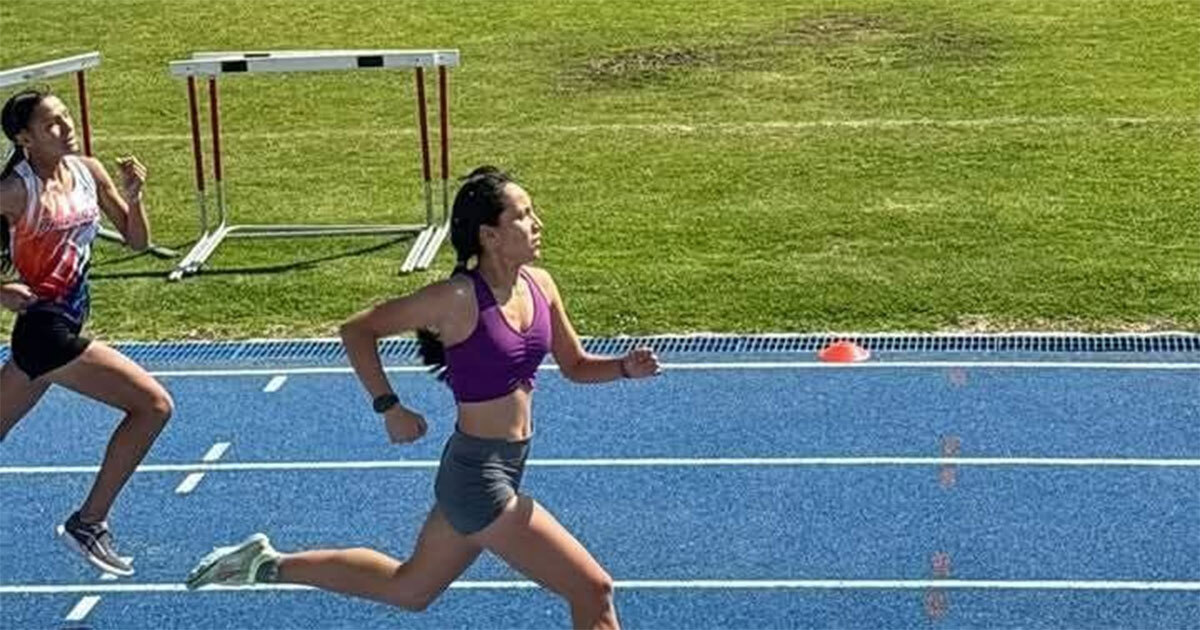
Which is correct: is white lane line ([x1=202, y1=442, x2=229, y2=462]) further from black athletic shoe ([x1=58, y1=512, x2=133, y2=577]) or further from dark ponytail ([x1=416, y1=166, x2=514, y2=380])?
dark ponytail ([x1=416, y1=166, x2=514, y2=380])

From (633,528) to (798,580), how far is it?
34.3 inches

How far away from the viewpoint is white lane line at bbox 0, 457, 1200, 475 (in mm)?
9125

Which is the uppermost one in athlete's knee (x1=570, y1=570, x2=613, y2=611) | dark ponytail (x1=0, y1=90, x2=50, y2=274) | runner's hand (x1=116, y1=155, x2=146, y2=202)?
dark ponytail (x1=0, y1=90, x2=50, y2=274)

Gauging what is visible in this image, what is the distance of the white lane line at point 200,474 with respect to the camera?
30.1ft

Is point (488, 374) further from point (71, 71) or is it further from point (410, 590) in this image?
point (71, 71)

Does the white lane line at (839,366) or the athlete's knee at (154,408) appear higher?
the athlete's knee at (154,408)

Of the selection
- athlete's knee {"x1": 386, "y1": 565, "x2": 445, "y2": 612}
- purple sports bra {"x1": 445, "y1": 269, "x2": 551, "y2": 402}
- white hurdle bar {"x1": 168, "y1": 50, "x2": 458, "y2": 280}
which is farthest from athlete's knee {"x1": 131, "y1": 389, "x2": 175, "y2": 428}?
white hurdle bar {"x1": 168, "y1": 50, "x2": 458, "y2": 280}

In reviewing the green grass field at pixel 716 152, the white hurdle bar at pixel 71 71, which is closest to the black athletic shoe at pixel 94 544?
the green grass field at pixel 716 152

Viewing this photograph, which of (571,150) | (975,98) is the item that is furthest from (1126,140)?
(571,150)

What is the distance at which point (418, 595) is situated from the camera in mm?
6488

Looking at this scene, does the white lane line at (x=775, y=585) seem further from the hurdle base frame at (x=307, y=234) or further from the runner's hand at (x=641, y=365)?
the hurdle base frame at (x=307, y=234)

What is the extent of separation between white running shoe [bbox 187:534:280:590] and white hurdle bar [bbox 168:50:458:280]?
19.7 ft

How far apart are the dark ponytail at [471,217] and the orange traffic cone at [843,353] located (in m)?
4.87

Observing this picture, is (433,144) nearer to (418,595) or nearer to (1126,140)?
(1126,140)
